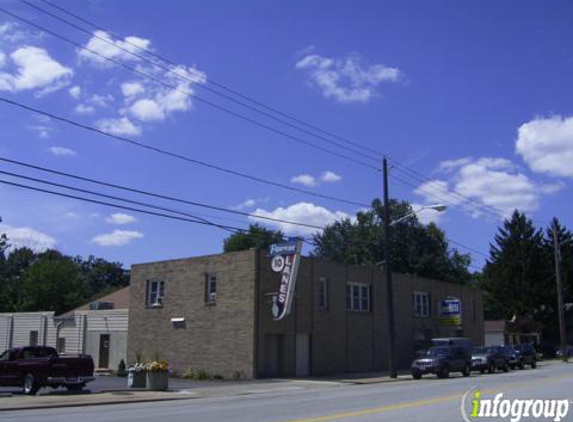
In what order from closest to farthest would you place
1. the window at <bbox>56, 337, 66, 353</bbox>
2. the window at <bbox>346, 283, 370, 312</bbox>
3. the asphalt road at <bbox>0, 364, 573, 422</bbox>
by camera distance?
the asphalt road at <bbox>0, 364, 573, 422</bbox> → the window at <bbox>346, 283, 370, 312</bbox> → the window at <bbox>56, 337, 66, 353</bbox>

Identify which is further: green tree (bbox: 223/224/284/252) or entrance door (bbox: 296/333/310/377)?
green tree (bbox: 223/224/284/252)

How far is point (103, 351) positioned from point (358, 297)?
16.4 m

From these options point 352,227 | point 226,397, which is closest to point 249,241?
point 352,227

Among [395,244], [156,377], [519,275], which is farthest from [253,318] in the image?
[519,275]

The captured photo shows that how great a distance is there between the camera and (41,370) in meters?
23.5

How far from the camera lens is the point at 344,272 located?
3938 cm

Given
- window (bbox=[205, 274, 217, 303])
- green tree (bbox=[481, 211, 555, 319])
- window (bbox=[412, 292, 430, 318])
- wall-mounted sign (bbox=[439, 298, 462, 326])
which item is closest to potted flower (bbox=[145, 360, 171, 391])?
window (bbox=[205, 274, 217, 303])

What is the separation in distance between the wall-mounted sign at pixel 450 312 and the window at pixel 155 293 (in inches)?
792

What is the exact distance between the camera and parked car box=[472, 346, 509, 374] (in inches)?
1547

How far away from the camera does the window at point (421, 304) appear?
46.8 m

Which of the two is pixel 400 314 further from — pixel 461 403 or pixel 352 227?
pixel 352 227

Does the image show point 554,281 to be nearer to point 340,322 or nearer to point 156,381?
point 340,322

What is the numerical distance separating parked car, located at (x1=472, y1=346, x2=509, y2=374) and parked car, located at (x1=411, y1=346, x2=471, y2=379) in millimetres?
3596

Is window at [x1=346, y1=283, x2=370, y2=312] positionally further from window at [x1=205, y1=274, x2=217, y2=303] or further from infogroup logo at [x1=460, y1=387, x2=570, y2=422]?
infogroup logo at [x1=460, y1=387, x2=570, y2=422]
